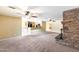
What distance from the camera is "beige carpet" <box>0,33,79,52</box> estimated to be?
2.09 m

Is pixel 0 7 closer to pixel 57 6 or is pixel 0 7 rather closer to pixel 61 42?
pixel 57 6

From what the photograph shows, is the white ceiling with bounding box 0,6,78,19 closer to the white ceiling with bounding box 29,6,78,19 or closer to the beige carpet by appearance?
the white ceiling with bounding box 29,6,78,19

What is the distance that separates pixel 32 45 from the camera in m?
2.13

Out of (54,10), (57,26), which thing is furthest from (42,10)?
(57,26)

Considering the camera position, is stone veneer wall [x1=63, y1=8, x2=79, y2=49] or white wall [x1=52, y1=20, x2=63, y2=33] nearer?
stone veneer wall [x1=63, y1=8, x2=79, y2=49]

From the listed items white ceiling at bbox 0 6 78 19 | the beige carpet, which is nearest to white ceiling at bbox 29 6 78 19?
white ceiling at bbox 0 6 78 19

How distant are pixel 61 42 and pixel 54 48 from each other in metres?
0.18

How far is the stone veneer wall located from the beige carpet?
156 mm

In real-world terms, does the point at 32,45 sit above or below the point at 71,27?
below

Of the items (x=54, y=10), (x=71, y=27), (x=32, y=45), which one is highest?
(x=54, y=10)

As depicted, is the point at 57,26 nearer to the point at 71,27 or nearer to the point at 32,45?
the point at 71,27

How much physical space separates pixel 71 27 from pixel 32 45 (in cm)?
84

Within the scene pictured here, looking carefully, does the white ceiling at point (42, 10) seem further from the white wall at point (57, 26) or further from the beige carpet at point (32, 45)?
the beige carpet at point (32, 45)

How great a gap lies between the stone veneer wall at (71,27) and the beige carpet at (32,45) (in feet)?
0.51
